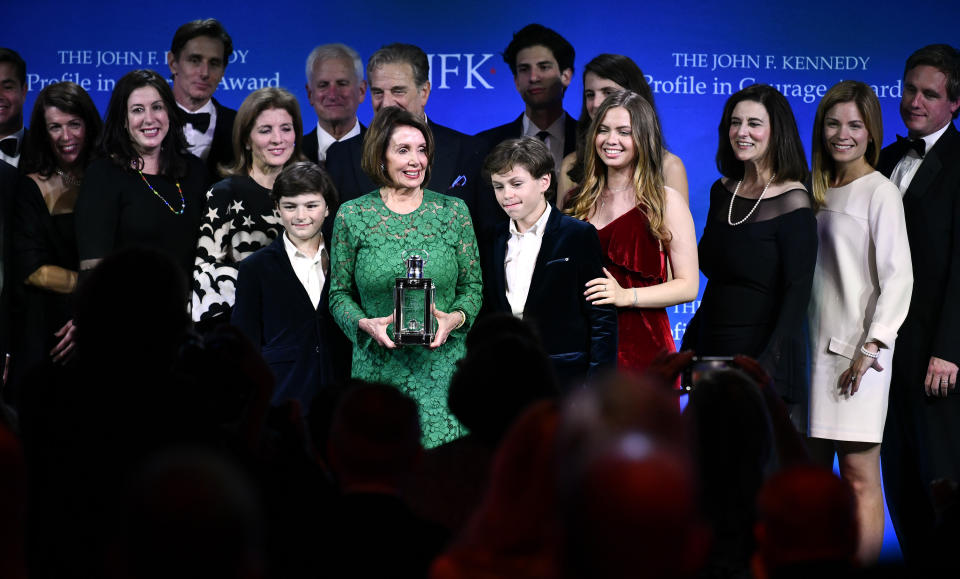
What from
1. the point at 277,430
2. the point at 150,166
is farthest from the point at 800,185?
the point at 277,430

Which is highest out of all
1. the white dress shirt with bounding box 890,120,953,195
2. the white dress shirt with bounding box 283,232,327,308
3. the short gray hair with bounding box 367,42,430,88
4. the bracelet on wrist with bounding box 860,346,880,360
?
the short gray hair with bounding box 367,42,430,88

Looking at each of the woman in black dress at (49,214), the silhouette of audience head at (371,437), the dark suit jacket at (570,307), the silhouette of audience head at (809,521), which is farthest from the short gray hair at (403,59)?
the silhouette of audience head at (809,521)

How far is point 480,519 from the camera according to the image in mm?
1177

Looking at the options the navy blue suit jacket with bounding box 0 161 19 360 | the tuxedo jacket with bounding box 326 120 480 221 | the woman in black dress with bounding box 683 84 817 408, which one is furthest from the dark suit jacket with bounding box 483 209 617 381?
the navy blue suit jacket with bounding box 0 161 19 360

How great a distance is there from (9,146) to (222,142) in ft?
2.99

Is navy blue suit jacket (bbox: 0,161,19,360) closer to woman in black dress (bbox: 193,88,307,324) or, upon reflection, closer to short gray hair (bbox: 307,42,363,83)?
woman in black dress (bbox: 193,88,307,324)

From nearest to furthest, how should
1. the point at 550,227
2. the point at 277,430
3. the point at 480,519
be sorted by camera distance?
1. the point at 480,519
2. the point at 277,430
3. the point at 550,227

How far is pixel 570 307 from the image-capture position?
12.6 feet

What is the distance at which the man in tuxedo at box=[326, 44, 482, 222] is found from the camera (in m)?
4.61

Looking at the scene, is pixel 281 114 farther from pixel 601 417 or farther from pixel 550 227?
pixel 601 417

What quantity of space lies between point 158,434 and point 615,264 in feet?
8.73

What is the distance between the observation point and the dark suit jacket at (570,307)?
3.80 metres

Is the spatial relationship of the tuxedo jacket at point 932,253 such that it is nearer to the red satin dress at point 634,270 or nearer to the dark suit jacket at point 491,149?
the red satin dress at point 634,270

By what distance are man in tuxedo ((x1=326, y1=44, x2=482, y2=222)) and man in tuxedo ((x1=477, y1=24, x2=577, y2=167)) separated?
30cm
